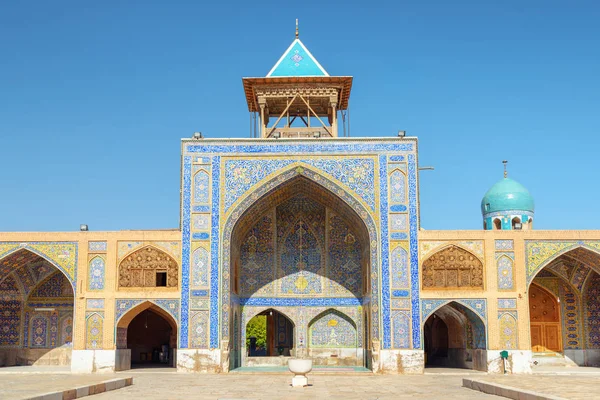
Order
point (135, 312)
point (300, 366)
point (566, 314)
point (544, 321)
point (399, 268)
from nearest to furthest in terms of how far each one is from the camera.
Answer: point (300, 366)
point (399, 268)
point (135, 312)
point (566, 314)
point (544, 321)

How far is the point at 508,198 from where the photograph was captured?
83.0 feet

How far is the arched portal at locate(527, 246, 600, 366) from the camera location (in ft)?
65.1

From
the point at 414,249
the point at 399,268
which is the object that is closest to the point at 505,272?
the point at 414,249

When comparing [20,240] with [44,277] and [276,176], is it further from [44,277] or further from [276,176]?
[276,176]

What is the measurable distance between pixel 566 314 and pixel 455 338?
10.0 feet

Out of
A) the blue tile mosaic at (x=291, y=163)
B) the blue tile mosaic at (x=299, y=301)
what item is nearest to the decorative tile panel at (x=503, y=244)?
the blue tile mosaic at (x=291, y=163)

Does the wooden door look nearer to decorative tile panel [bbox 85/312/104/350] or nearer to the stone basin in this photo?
the stone basin

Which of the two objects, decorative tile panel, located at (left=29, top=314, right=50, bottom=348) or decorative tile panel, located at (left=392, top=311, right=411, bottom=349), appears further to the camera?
decorative tile panel, located at (left=29, top=314, right=50, bottom=348)

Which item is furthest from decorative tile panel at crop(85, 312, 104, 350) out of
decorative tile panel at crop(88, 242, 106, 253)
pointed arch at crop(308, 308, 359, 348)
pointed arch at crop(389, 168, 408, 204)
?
pointed arch at crop(389, 168, 408, 204)

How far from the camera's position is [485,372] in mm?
17703

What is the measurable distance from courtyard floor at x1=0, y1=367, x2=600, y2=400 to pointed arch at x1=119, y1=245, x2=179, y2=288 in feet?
7.11

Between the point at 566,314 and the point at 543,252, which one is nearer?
the point at 543,252

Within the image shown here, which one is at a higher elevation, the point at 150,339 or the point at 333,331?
the point at 333,331

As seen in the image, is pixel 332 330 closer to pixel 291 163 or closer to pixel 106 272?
pixel 291 163
